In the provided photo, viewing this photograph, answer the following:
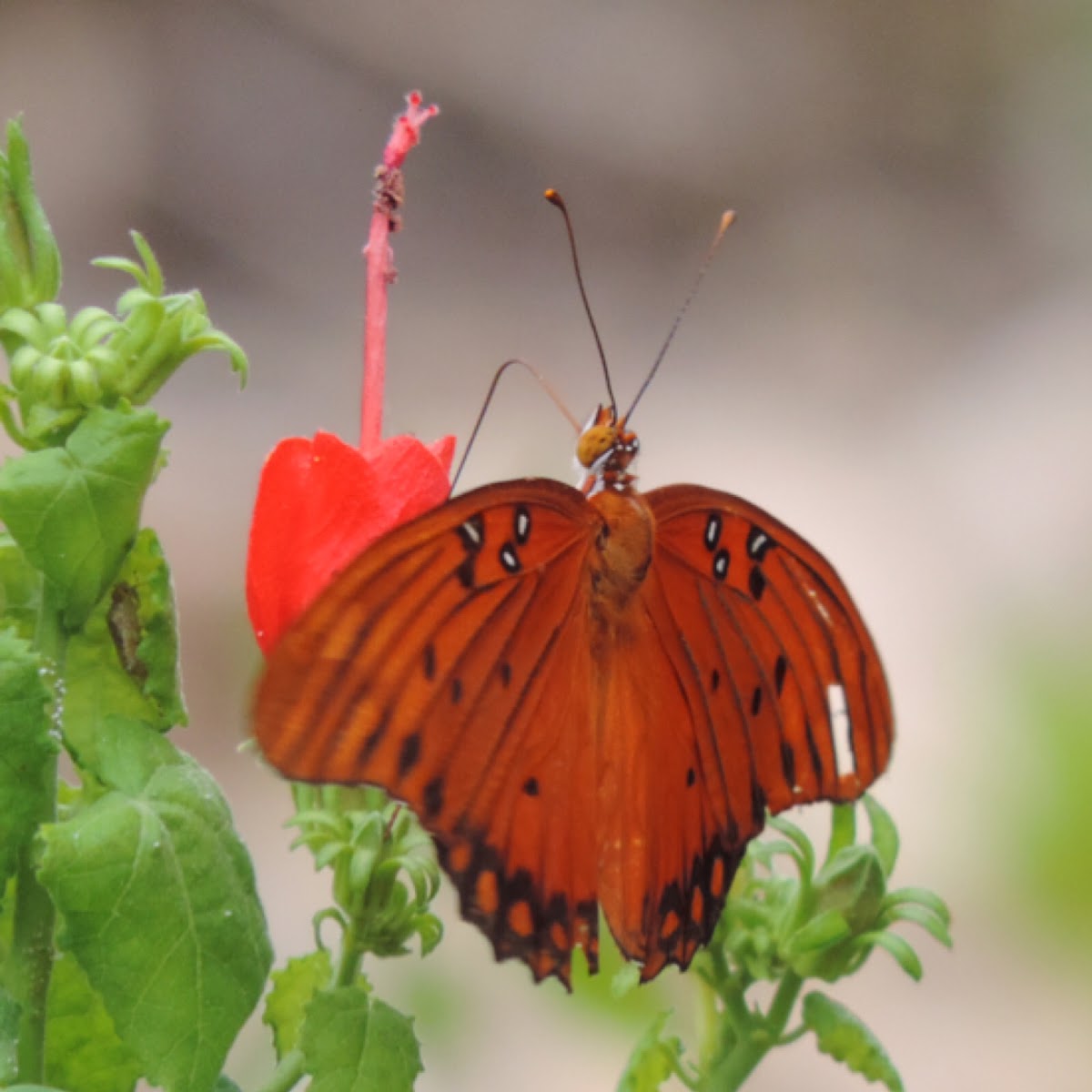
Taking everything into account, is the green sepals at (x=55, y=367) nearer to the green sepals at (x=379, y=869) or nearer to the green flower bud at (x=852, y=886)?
the green sepals at (x=379, y=869)

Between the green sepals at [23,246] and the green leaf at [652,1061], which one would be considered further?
the green leaf at [652,1061]

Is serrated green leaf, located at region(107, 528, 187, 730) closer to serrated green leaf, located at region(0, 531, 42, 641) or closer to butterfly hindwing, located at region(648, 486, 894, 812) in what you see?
→ serrated green leaf, located at region(0, 531, 42, 641)

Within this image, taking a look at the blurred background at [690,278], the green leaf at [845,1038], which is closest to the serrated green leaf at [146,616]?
the green leaf at [845,1038]

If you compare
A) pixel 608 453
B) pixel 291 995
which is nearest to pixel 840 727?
pixel 608 453

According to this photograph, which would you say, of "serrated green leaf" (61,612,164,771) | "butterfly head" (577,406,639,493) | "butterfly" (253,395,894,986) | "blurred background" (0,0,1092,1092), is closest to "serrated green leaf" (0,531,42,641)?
"serrated green leaf" (61,612,164,771)

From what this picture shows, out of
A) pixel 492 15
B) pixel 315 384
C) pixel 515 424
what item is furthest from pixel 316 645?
pixel 492 15

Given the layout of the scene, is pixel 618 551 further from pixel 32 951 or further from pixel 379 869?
pixel 32 951
